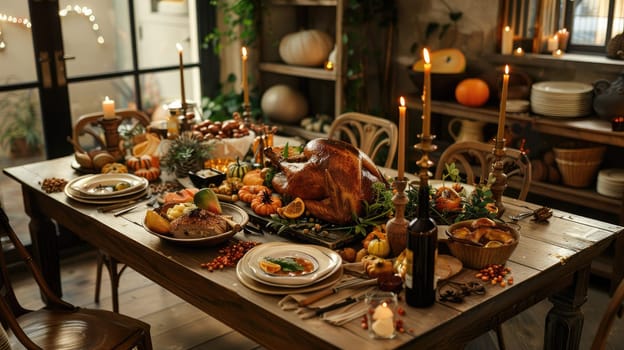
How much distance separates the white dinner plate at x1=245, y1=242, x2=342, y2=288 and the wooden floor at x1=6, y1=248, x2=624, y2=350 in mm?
1007

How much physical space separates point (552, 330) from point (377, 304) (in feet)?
2.59

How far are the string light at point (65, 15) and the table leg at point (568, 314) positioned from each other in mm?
2661

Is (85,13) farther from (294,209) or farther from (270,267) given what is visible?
(270,267)

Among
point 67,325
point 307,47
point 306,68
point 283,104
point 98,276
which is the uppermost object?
point 307,47

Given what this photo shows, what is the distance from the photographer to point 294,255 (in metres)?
1.76

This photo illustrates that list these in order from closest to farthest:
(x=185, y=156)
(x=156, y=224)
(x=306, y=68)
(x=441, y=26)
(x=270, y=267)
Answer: (x=270, y=267) < (x=156, y=224) < (x=185, y=156) < (x=441, y=26) < (x=306, y=68)

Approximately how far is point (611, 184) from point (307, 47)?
1802mm

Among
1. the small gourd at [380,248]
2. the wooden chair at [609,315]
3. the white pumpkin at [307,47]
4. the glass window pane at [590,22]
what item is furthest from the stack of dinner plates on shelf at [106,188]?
the glass window pane at [590,22]

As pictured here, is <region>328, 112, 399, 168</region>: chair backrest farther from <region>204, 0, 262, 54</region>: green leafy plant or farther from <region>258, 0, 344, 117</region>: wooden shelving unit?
<region>204, 0, 262, 54</region>: green leafy plant

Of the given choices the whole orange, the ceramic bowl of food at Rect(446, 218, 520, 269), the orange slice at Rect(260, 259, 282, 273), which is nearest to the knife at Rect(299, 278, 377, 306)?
the orange slice at Rect(260, 259, 282, 273)

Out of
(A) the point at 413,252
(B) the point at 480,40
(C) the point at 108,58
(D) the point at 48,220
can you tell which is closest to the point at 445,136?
(B) the point at 480,40

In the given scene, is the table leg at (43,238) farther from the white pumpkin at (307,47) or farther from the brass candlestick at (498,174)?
the white pumpkin at (307,47)

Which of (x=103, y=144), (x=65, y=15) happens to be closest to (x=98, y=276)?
(x=103, y=144)

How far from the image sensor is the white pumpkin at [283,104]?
4.11 m
